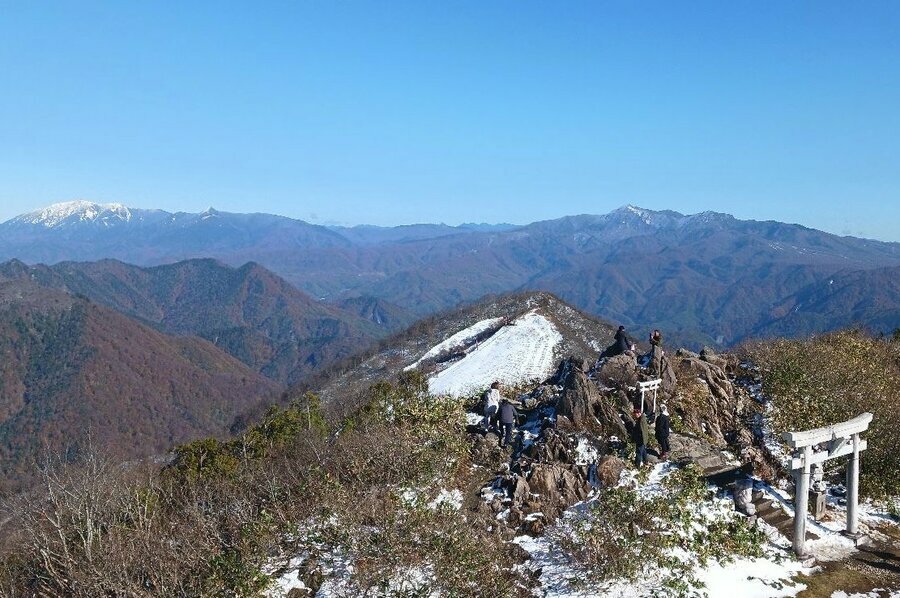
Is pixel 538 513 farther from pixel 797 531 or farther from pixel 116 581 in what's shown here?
pixel 116 581

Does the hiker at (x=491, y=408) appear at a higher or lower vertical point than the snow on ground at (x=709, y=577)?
higher

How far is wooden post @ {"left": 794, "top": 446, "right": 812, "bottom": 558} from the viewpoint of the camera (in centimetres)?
1182

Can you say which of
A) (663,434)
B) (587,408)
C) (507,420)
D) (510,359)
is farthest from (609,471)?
(510,359)

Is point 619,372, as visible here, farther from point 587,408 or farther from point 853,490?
point 853,490

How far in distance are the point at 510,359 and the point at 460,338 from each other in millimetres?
22486

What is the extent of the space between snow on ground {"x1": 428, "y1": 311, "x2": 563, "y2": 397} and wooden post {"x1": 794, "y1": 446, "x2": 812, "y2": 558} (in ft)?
101

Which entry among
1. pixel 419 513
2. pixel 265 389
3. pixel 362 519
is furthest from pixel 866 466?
pixel 265 389

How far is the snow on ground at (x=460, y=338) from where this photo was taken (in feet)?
252

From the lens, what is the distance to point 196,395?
14088 centimetres

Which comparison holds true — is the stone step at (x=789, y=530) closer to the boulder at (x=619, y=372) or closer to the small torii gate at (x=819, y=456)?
the small torii gate at (x=819, y=456)

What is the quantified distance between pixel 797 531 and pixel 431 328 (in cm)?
8583

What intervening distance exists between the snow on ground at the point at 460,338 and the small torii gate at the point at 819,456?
6164 centimetres

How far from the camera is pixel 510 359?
58375mm

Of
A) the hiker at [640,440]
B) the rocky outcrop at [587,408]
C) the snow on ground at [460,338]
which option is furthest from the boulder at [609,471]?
the snow on ground at [460,338]
